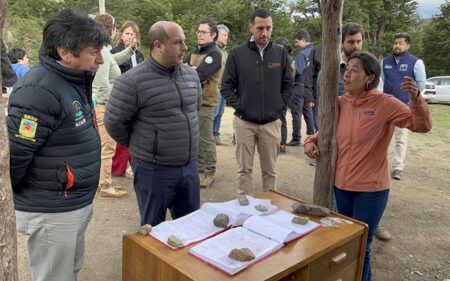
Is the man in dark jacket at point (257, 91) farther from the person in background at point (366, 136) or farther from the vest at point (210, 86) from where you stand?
the person in background at point (366, 136)

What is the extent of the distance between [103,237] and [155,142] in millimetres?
1559

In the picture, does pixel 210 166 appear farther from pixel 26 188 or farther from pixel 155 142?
pixel 26 188

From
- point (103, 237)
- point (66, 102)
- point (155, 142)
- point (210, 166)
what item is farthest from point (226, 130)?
point (66, 102)

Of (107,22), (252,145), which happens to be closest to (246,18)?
(107,22)

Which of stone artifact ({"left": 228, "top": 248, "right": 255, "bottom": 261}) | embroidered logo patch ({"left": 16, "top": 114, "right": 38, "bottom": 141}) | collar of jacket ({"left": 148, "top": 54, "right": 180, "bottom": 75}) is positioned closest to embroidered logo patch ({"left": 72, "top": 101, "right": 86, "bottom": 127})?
embroidered logo patch ({"left": 16, "top": 114, "right": 38, "bottom": 141})

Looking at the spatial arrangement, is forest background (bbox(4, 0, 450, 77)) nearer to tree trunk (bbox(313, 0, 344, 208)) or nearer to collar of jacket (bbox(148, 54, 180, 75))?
collar of jacket (bbox(148, 54, 180, 75))

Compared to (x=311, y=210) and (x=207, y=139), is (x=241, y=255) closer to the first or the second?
(x=311, y=210)

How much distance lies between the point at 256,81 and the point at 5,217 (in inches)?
126

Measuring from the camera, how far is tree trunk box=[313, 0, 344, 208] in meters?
2.80

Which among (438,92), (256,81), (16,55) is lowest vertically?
(438,92)

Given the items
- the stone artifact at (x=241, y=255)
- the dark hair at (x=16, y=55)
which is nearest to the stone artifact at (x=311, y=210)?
the stone artifact at (x=241, y=255)

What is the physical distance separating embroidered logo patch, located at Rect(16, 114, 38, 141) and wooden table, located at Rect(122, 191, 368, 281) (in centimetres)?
68

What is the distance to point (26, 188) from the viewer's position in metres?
2.10

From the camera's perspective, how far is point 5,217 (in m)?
1.22
